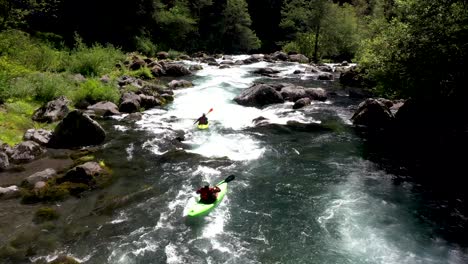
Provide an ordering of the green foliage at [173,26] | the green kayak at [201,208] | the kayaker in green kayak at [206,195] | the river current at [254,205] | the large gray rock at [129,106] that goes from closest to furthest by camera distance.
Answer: the river current at [254,205]
the green kayak at [201,208]
the kayaker in green kayak at [206,195]
the large gray rock at [129,106]
the green foliage at [173,26]

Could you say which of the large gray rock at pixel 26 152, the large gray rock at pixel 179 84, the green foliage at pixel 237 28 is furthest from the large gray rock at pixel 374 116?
the green foliage at pixel 237 28

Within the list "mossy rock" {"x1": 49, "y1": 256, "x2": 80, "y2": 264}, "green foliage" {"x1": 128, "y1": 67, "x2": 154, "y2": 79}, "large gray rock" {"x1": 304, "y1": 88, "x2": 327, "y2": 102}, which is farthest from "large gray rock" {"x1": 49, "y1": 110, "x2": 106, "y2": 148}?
"green foliage" {"x1": 128, "y1": 67, "x2": 154, "y2": 79}

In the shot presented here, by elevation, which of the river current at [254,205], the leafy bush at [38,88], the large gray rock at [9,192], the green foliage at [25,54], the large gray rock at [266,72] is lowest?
the river current at [254,205]

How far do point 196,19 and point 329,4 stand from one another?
2099 cm

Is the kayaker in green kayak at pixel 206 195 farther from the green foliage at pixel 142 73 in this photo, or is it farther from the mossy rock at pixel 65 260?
the green foliage at pixel 142 73

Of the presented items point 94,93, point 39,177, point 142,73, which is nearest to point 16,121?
point 94,93

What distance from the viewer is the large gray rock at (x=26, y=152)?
14.8 meters

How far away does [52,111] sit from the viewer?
63.7 feet

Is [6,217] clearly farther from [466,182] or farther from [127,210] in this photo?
[466,182]

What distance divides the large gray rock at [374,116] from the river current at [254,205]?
1.60 meters

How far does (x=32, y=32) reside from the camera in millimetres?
40500

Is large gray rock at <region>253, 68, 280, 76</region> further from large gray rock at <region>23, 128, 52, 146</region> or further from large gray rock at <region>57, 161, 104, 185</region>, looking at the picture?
large gray rock at <region>57, 161, 104, 185</region>

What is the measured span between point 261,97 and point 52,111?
13152mm

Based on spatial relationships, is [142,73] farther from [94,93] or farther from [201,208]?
[201,208]
